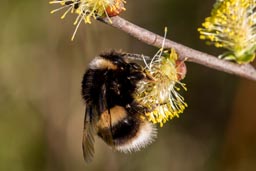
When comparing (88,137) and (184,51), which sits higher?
(184,51)

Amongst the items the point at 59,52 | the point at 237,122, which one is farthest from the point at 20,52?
the point at 237,122

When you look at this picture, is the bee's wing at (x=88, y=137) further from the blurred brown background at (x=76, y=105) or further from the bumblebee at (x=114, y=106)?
the blurred brown background at (x=76, y=105)

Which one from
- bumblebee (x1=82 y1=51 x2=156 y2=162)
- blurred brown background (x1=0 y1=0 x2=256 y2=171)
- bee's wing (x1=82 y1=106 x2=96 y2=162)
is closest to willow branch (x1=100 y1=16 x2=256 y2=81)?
bumblebee (x1=82 y1=51 x2=156 y2=162)

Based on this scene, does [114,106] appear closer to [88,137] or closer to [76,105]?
[88,137]

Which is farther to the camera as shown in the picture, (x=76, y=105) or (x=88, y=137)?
(x=76, y=105)

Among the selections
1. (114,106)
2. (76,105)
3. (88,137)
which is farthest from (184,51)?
(76,105)

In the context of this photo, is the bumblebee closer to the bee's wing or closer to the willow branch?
the bee's wing

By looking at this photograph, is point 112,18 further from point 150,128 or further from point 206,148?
point 206,148
